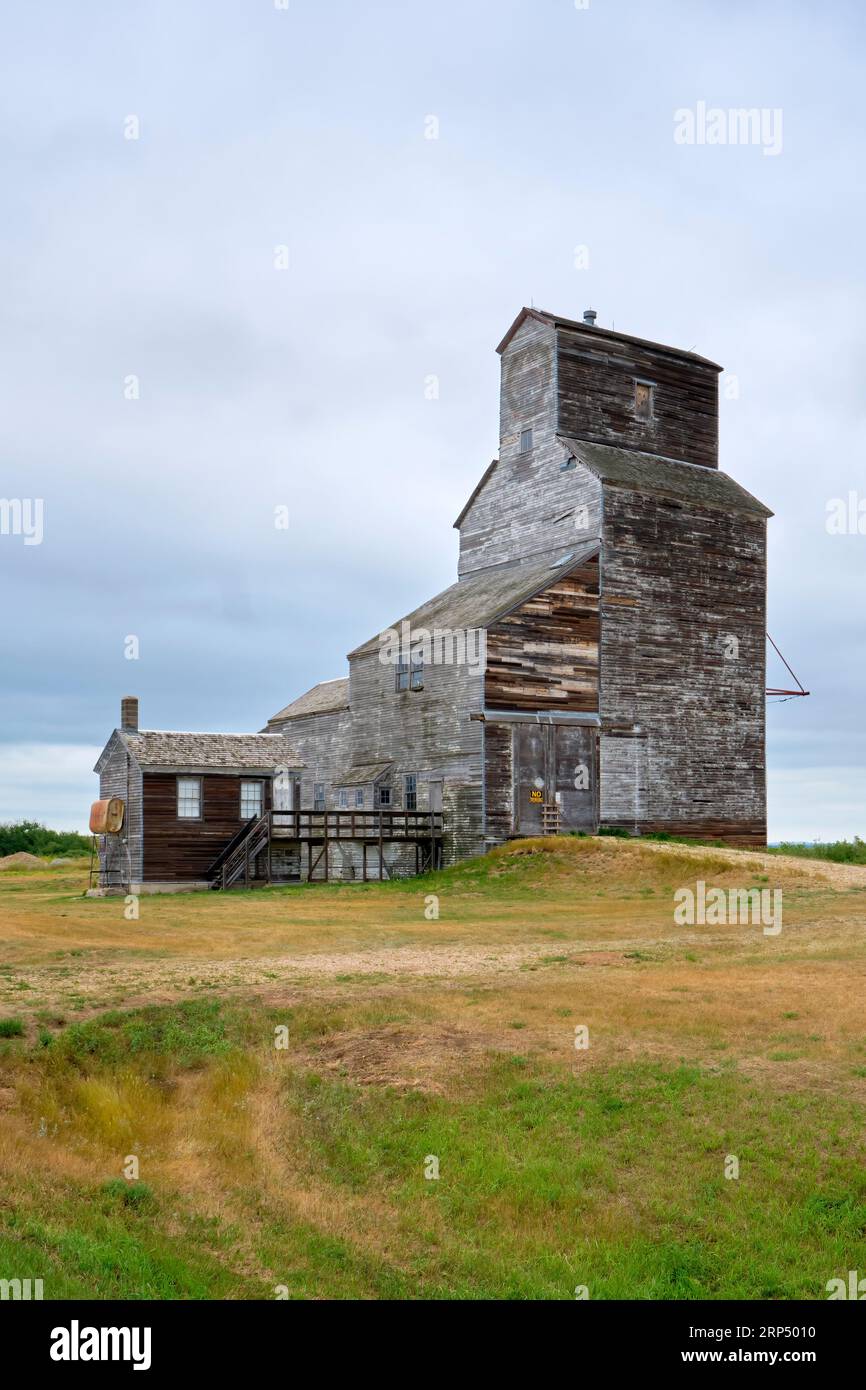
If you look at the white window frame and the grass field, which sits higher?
the white window frame

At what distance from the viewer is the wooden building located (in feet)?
134

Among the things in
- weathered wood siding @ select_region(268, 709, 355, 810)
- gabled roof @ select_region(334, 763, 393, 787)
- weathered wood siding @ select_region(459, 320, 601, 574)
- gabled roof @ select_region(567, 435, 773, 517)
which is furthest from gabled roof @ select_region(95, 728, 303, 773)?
gabled roof @ select_region(567, 435, 773, 517)

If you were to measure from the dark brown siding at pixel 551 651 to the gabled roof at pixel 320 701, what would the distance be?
16.4m

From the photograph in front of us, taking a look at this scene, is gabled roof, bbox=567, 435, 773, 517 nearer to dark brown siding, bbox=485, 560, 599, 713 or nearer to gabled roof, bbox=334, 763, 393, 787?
dark brown siding, bbox=485, 560, 599, 713

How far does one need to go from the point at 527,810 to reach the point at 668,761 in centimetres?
594

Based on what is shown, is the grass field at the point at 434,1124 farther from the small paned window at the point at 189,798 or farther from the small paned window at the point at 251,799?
the small paned window at the point at 251,799

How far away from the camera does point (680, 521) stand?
146ft

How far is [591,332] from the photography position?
45.6 meters

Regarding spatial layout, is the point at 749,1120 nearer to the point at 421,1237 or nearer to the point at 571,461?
the point at 421,1237

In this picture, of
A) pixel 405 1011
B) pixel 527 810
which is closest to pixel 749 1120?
pixel 405 1011

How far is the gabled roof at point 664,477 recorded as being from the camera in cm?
4338

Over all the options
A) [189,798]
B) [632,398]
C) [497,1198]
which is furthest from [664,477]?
[497,1198]

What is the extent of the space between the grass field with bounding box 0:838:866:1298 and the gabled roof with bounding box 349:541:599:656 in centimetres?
2146

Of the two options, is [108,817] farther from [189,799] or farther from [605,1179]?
[605,1179]
